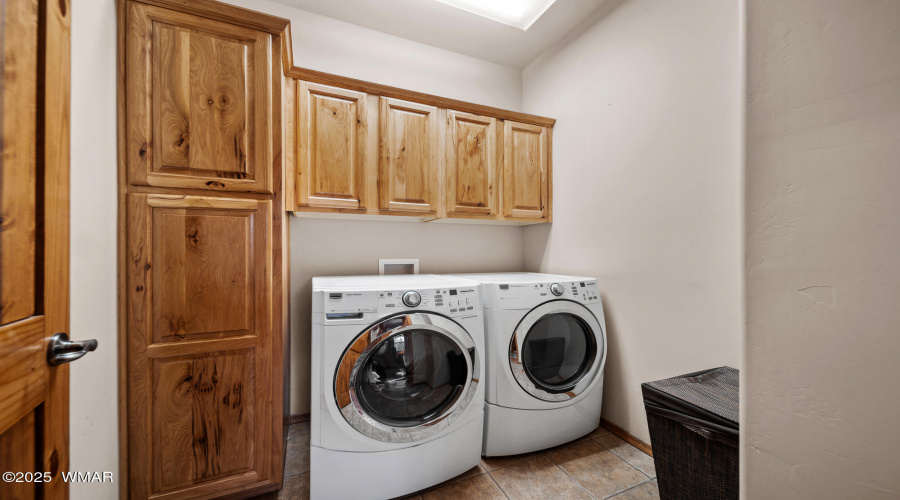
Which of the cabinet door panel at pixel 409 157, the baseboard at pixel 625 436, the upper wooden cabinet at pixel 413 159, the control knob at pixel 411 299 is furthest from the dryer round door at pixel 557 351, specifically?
the cabinet door panel at pixel 409 157

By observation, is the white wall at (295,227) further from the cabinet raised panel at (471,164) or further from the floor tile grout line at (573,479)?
the floor tile grout line at (573,479)

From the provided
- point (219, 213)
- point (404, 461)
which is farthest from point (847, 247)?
point (219, 213)

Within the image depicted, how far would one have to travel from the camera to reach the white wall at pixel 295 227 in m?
0.93

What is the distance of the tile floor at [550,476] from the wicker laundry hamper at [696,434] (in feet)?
1.18

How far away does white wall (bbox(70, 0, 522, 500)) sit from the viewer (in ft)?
3.05

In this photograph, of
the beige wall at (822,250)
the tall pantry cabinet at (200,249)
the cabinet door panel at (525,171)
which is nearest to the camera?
the beige wall at (822,250)

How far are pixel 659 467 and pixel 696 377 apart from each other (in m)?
0.37

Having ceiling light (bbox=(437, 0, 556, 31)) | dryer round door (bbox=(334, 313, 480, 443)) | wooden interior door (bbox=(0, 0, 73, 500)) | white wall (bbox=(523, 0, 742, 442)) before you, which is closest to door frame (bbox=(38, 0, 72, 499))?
wooden interior door (bbox=(0, 0, 73, 500))

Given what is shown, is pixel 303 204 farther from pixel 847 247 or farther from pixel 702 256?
pixel 702 256

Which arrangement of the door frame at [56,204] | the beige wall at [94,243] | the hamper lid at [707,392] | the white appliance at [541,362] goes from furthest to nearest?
the white appliance at [541,362] < the hamper lid at [707,392] < the beige wall at [94,243] < the door frame at [56,204]

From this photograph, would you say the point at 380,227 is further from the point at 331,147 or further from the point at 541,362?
the point at 541,362

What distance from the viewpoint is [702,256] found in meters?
1.53

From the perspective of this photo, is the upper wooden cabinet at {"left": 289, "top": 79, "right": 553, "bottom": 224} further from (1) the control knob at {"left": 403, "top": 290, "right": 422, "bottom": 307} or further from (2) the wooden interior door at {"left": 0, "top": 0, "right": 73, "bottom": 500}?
(2) the wooden interior door at {"left": 0, "top": 0, "right": 73, "bottom": 500}

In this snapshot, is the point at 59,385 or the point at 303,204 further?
the point at 303,204
